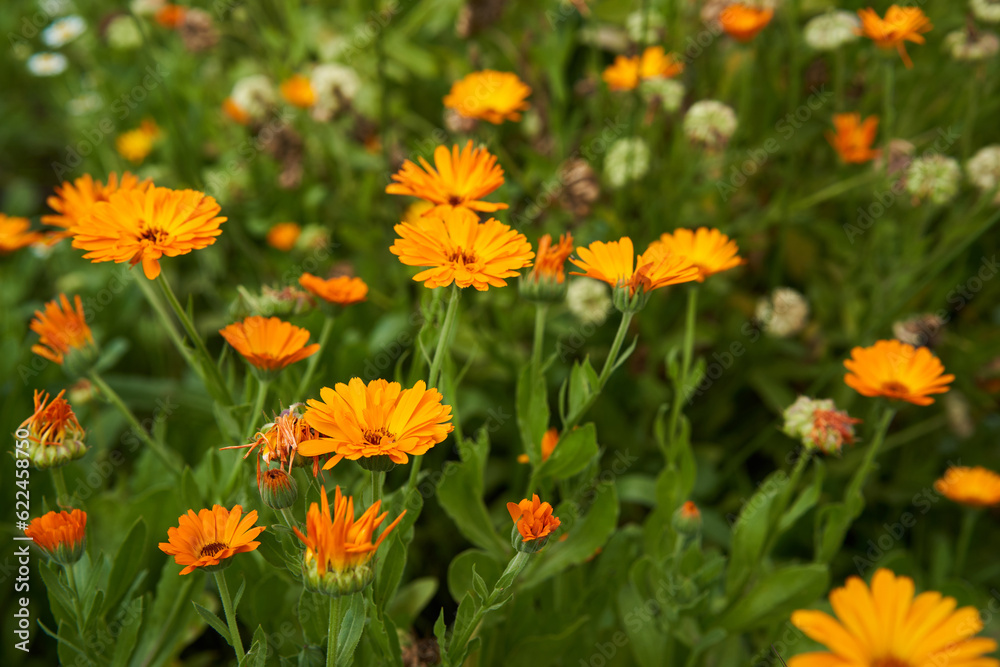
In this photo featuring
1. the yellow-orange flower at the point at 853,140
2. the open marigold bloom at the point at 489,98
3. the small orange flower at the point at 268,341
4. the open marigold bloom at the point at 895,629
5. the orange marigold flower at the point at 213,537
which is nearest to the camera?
the open marigold bloom at the point at 895,629

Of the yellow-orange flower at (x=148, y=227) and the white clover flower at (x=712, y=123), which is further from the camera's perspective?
the white clover flower at (x=712, y=123)

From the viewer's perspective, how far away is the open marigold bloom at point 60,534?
91 centimetres

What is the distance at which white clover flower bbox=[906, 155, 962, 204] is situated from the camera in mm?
1652

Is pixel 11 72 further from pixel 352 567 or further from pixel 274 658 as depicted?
pixel 352 567

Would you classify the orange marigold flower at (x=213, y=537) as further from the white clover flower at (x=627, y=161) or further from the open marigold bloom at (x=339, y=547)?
the white clover flower at (x=627, y=161)

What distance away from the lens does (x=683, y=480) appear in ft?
4.35

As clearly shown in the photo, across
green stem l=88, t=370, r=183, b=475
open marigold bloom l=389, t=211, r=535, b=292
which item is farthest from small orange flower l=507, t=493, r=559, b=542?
green stem l=88, t=370, r=183, b=475

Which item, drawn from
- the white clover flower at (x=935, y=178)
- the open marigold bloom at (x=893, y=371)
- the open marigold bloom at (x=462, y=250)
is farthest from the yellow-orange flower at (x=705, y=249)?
the white clover flower at (x=935, y=178)

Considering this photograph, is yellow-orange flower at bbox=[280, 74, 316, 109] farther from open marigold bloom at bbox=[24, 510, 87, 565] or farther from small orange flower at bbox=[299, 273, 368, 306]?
open marigold bloom at bbox=[24, 510, 87, 565]

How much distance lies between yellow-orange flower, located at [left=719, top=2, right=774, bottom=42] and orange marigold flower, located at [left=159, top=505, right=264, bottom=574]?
1498 millimetres

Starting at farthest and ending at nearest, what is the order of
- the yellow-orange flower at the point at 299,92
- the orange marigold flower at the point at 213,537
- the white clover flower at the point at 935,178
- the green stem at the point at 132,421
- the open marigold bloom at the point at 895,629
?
the yellow-orange flower at the point at 299,92 → the white clover flower at the point at 935,178 → the green stem at the point at 132,421 → the orange marigold flower at the point at 213,537 → the open marigold bloom at the point at 895,629

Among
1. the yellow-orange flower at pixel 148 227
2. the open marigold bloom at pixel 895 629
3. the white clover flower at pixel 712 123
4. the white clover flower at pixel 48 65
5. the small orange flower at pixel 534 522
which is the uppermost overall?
the yellow-orange flower at pixel 148 227

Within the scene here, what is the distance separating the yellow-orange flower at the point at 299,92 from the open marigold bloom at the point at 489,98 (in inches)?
36.7

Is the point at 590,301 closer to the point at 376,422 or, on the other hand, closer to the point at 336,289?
the point at 336,289
